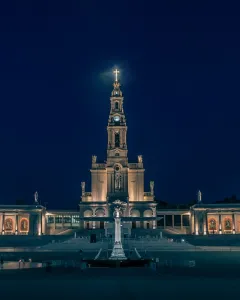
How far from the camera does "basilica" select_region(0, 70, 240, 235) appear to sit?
293 feet

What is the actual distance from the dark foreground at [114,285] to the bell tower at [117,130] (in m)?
66.6

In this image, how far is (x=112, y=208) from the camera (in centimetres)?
8950

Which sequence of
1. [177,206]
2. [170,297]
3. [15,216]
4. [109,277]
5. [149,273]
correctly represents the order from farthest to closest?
[177,206] → [15,216] → [149,273] → [109,277] → [170,297]

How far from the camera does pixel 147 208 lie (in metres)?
90.4

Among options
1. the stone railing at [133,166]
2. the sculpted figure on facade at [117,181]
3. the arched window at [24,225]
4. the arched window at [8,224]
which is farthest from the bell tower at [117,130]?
the arched window at [8,224]

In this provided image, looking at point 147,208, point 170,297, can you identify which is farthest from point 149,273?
point 147,208

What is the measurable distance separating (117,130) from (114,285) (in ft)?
244

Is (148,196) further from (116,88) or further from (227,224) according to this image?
(116,88)

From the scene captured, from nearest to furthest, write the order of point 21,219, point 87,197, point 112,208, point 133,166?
point 112,208 → point 21,219 → point 87,197 → point 133,166

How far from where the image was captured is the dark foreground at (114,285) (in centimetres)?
1772

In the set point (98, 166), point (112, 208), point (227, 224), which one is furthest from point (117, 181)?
point (227, 224)

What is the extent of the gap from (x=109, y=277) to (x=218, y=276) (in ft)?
17.3

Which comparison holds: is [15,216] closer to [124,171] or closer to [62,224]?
[62,224]

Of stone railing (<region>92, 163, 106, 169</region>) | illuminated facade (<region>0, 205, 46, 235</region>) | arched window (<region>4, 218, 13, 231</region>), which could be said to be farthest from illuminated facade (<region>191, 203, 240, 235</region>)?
arched window (<region>4, 218, 13, 231</region>)
